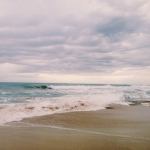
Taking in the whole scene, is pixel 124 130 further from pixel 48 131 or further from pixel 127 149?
pixel 48 131

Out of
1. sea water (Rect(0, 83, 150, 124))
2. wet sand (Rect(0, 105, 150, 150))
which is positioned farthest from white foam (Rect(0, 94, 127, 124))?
wet sand (Rect(0, 105, 150, 150))

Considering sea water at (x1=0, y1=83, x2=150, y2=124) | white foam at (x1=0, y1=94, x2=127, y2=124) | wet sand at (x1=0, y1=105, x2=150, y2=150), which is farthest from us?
sea water at (x1=0, y1=83, x2=150, y2=124)

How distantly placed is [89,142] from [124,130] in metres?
2.19

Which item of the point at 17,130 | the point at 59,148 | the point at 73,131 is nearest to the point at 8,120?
the point at 17,130

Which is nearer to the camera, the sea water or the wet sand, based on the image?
the wet sand

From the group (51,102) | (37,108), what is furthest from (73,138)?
(51,102)

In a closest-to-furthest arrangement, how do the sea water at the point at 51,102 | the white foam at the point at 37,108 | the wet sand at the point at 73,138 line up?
1. the wet sand at the point at 73,138
2. the white foam at the point at 37,108
3. the sea water at the point at 51,102

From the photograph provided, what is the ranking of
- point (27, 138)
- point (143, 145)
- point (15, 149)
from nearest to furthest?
point (15, 149) → point (143, 145) → point (27, 138)

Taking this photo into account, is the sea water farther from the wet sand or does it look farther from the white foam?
the wet sand

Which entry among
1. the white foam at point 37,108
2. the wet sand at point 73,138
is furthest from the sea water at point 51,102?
the wet sand at point 73,138

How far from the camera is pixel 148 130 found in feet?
22.9

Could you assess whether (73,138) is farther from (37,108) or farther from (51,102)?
(51,102)

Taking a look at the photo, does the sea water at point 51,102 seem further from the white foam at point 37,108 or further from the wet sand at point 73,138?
the wet sand at point 73,138

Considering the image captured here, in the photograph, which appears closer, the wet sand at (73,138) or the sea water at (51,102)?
the wet sand at (73,138)
